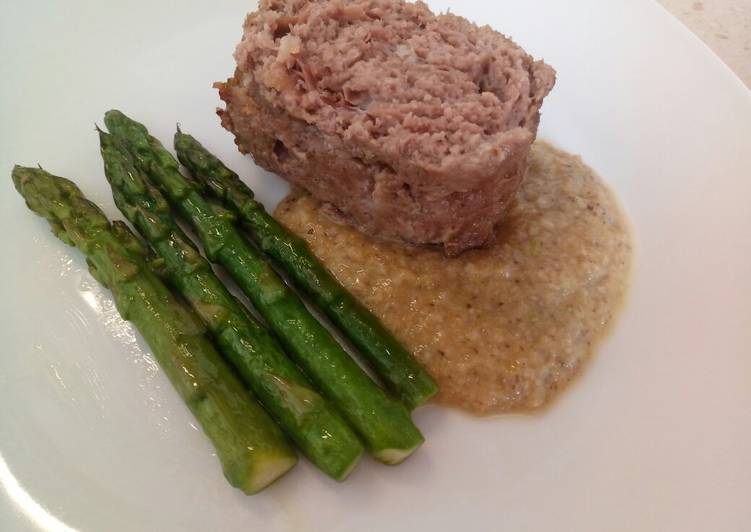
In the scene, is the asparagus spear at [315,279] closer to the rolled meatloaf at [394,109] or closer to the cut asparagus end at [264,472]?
the rolled meatloaf at [394,109]

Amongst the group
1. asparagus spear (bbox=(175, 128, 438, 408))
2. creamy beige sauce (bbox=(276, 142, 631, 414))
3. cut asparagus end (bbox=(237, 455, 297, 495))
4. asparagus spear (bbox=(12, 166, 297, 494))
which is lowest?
cut asparagus end (bbox=(237, 455, 297, 495))

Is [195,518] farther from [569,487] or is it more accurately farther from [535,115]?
[535,115]

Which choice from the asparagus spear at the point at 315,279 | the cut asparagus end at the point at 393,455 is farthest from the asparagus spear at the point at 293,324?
the asparagus spear at the point at 315,279

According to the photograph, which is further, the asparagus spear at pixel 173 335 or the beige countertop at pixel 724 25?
the beige countertop at pixel 724 25

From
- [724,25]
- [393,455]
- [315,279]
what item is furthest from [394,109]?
[724,25]

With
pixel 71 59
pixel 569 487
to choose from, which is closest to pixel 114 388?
pixel 569 487

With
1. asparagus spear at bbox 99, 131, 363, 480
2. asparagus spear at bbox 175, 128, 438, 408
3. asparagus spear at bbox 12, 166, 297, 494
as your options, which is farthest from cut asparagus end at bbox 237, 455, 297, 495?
asparagus spear at bbox 175, 128, 438, 408

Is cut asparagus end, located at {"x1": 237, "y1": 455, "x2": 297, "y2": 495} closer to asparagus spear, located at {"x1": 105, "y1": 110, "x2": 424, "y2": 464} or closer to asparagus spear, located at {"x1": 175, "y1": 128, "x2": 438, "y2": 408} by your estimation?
asparagus spear, located at {"x1": 105, "y1": 110, "x2": 424, "y2": 464}
